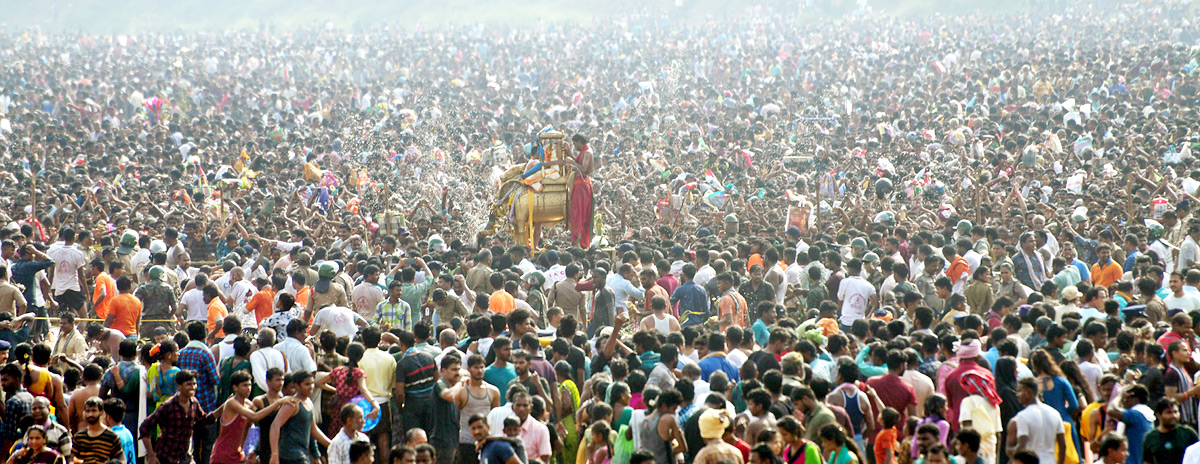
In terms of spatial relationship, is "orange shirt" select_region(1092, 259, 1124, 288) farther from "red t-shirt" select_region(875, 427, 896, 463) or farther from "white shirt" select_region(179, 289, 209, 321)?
"white shirt" select_region(179, 289, 209, 321)

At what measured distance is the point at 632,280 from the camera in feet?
38.2

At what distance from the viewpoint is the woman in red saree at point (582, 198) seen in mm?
15672

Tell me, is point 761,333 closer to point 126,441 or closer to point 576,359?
point 576,359

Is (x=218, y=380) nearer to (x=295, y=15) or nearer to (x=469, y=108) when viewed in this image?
(x=469, y=108)

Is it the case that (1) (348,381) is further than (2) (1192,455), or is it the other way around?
(1) (348,381)

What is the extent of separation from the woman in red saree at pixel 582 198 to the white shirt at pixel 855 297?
17.6 ft

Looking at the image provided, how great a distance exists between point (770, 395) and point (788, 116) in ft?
76.1

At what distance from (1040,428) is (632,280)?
5178 mm

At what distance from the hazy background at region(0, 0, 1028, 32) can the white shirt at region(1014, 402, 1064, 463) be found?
5707cm

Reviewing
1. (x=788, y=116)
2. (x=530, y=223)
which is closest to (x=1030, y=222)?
(x=530, y=223)

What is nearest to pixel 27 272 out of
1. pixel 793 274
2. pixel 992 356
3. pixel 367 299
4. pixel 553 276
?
pixel 367 299

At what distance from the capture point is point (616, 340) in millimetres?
8859

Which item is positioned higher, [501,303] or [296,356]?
[296,356]

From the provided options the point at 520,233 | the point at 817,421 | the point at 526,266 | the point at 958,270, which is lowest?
the point at 520,233
